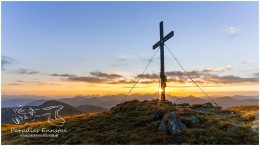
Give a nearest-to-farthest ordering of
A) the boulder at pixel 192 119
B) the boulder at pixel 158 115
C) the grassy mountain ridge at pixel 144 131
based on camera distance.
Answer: the grassy mountain ridge at pixel 144 131, the boulder at pixel 192 119, the boulder at pixel 158 115

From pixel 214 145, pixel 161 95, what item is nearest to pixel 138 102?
pixel 161 95

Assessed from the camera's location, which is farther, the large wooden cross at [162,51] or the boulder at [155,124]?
the large wooden cross at [162,51]

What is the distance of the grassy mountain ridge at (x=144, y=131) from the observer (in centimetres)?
1905

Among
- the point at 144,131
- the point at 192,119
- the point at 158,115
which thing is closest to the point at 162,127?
the point at 144,131

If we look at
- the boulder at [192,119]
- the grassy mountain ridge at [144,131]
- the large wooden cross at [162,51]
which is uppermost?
the large wooden cross at [162,51]

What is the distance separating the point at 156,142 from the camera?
63.1 ft

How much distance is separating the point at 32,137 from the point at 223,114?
14834 millimetres

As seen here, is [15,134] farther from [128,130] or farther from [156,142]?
[156,142]

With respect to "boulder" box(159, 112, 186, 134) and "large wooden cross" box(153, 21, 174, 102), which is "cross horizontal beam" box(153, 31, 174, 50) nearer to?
"large wooden cross" box(153, 21, 174, 102)

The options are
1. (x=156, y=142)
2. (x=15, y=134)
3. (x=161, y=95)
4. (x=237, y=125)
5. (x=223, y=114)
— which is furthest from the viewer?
(x=161, y=95)

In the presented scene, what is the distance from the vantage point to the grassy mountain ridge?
19.0 m

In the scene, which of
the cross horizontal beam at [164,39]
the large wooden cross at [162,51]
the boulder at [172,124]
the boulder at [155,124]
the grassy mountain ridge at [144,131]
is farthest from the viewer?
the large wooden cross at [162,51]

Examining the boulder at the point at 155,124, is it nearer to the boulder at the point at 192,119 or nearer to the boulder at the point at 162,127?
the boulder at the point at 162,127

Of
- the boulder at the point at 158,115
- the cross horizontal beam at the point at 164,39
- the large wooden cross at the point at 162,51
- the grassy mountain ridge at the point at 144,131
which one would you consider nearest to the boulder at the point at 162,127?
the grassy mountain ridge at the point at 144,131
